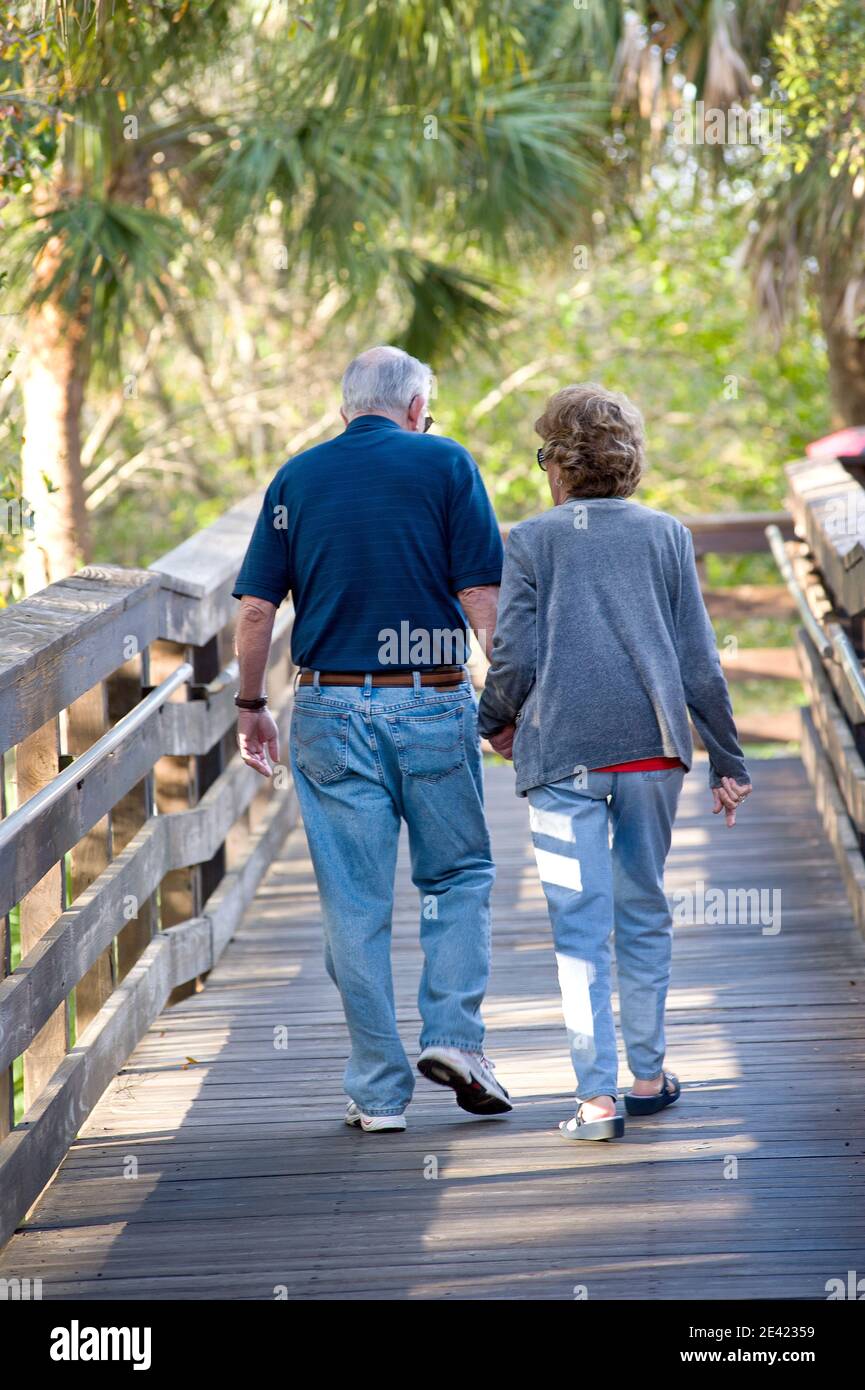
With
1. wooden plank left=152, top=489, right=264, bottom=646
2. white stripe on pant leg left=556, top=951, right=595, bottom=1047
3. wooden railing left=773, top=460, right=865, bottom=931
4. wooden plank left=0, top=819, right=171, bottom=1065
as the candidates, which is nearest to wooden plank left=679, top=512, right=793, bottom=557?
wooden railing left=773, top=460, right=865, bottom=931

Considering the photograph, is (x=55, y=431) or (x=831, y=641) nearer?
(x=831, y=641)

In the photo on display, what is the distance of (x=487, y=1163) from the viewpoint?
10.6 ft

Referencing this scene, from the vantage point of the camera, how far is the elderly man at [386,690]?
336 centimetres

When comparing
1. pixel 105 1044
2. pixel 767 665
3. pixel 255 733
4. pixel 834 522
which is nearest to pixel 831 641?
pixel 834 522

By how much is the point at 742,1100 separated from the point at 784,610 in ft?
17.1

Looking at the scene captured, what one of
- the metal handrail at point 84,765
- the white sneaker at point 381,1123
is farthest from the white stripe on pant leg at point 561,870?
the metal handrail at point 84,765

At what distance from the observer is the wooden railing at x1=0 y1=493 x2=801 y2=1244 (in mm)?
2953

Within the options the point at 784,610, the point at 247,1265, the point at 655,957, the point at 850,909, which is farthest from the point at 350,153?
the point at 247,1265

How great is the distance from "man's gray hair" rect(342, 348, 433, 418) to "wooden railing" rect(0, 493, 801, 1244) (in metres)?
0.72

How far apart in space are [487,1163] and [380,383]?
5.24 feet

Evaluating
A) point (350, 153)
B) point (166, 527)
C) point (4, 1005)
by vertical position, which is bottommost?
point (166, 527)

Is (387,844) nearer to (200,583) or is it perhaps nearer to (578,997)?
(578,997)
